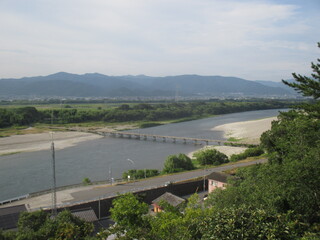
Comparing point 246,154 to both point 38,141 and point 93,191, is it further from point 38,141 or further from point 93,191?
point 38,141

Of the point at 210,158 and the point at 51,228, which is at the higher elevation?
the point at 51,228

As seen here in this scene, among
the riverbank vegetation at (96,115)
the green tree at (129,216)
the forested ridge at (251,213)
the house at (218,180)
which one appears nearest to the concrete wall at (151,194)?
the house at (218,180)

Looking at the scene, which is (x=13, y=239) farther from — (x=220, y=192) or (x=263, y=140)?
(x=263, y=140)

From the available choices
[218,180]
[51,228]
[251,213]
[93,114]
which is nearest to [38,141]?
[93,114]

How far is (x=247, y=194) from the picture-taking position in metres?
9.78

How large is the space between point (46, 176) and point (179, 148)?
62.3 ft

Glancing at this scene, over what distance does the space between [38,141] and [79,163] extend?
58.2 feet

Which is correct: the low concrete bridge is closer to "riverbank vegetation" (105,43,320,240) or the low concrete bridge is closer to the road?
the road

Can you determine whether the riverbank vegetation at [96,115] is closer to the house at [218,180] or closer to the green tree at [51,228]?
the house at [218,180]

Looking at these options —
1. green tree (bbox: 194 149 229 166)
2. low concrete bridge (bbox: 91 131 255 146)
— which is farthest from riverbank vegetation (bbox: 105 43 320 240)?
low concrete bridge (bbox: 91 131 255 146)

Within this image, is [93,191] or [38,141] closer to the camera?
[93,191]

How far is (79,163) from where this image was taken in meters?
31.2

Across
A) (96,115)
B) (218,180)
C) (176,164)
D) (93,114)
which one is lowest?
(176,164)

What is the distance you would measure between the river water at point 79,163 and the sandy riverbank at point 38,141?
2.73 m
